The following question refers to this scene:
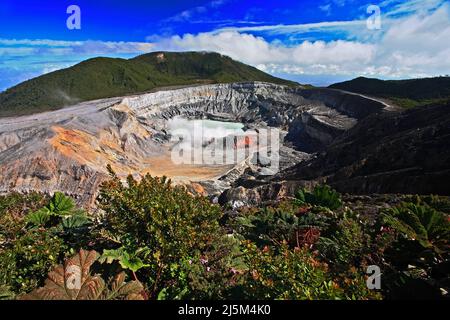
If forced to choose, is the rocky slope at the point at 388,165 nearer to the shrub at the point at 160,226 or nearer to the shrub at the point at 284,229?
the shrub at the point at 284,229

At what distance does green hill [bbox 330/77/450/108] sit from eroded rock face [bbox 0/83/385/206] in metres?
6.39

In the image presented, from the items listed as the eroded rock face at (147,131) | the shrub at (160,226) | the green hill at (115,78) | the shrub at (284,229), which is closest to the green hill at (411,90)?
the eroded rock face at (147,131)

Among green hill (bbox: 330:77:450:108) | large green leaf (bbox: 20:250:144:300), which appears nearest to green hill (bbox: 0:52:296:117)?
green hill (bbox: 330:77:450:108)

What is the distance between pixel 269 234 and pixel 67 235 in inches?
175

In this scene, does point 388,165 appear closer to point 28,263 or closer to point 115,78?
point 28,263

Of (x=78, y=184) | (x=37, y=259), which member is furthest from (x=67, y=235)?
(x=78, y=184)

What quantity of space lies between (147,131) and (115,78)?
69085 millimetres

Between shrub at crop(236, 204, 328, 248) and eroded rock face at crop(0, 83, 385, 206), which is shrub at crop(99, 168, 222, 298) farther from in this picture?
eroded rock face at crop(0, 83, 385, 206)

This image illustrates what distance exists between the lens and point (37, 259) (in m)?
6.23

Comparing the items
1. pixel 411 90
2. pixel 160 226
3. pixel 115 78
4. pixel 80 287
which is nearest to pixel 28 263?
pixel 80 287

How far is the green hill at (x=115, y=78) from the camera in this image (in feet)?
358

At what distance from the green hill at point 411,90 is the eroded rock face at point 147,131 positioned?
639 cm

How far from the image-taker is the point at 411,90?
73.0m

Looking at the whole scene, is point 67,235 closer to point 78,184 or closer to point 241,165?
point 78,184
